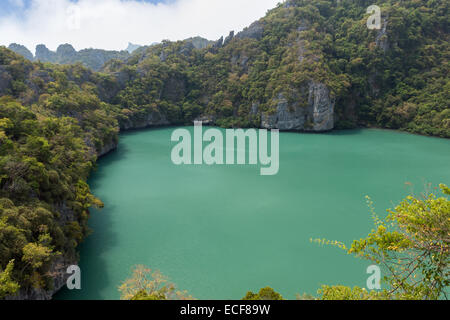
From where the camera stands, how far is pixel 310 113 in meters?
37.9

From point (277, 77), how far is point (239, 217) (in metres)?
31.1

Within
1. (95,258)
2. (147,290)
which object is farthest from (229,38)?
(147,290)

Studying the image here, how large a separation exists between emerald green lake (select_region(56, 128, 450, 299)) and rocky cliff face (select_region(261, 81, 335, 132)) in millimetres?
10580

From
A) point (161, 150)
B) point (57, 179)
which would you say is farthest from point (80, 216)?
point (161, 150)

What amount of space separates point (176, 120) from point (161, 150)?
1649 centimetres

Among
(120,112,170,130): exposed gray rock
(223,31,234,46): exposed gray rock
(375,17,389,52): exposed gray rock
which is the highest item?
(223,31,234,46): exposed gray rock

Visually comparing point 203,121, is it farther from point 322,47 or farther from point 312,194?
point 312,194

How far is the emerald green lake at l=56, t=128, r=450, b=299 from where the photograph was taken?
10.2 metres

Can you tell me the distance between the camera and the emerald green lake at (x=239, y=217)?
10.2 metres

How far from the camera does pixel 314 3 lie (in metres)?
51.8

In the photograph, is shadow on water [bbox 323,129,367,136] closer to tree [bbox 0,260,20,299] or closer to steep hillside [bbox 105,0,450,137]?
steep hillside [bbox 105,0,450,137]

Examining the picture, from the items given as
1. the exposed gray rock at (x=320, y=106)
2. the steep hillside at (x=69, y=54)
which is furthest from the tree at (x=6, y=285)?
the steep hillside at (x=69, y=54)

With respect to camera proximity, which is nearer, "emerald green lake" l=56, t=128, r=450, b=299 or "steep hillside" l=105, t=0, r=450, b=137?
"emerald green lake" l=56, t=128, r=450, b=299

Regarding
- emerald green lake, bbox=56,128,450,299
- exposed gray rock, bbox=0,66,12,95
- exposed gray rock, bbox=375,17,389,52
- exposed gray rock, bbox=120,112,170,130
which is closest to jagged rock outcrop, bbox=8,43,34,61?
exposed gray rock, bbox=120,112,170,130
